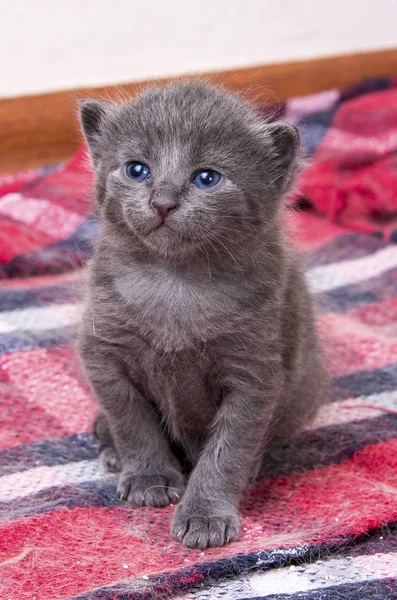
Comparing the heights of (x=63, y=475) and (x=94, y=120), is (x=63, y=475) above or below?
below

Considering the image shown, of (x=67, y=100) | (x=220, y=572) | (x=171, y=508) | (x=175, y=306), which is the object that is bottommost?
(x=67, y=100)

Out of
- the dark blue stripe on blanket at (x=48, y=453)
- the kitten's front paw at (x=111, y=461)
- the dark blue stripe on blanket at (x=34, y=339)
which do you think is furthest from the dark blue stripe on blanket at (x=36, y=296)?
the kitten's front paw at (x=111, y=461)

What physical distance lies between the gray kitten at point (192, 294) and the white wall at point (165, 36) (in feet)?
6.20

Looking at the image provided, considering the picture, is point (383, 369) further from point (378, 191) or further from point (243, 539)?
point (378, 191)

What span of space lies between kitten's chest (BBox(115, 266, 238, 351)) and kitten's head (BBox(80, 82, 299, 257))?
78 millimetres

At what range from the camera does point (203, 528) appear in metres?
1.47

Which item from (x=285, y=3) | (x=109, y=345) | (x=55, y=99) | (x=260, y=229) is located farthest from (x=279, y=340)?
(x=285, y=3)

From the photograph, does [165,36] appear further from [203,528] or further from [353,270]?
[203,528]

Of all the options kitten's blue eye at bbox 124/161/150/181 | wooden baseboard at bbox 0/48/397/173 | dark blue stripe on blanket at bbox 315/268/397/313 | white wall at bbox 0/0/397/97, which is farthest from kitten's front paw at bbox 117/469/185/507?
white wall at bbox 0/0/397/97

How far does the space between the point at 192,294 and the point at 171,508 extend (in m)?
0.40

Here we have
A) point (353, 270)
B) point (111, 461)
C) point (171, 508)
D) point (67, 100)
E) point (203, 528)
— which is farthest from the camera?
point (67, 100)

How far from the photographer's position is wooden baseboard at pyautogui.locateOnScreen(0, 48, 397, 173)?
11.0ft

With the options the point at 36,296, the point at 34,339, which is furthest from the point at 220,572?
the point at 36,296

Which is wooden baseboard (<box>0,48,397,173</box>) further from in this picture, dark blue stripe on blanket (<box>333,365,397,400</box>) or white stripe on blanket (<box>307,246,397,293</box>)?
dark blue stripe on blanket (<box>333,365,397,400</box>)
